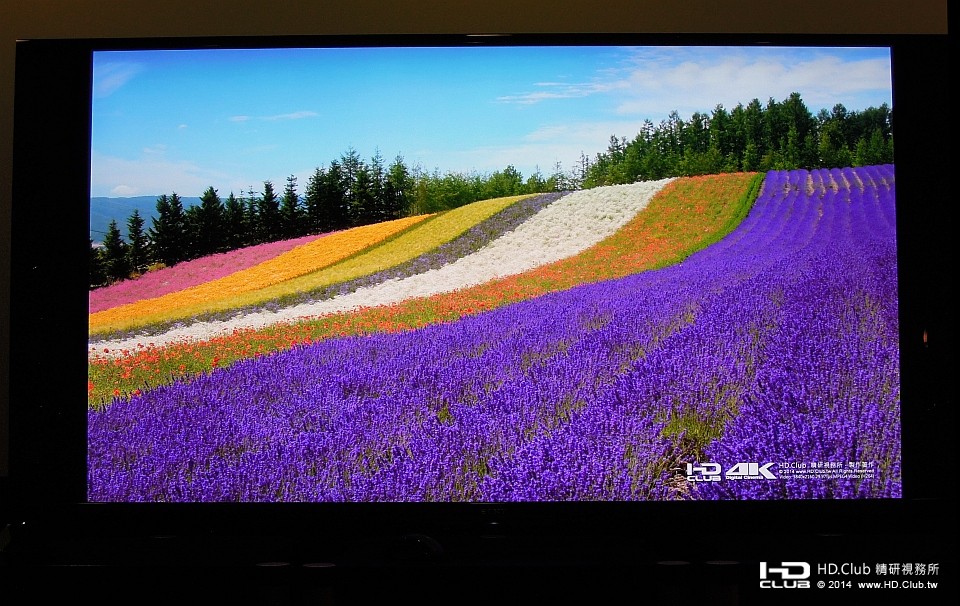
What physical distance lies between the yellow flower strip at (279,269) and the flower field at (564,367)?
0.08m

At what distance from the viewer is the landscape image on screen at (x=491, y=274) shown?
2.51m

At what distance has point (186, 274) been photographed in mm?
2617

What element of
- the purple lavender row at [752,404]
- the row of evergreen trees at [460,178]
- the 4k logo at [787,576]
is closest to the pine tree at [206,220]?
the row of evergreen trees at [460,178]

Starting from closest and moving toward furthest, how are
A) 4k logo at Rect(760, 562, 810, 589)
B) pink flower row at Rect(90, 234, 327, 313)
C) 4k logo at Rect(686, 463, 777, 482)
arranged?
4k logo at Rect(760, 562, 810, 589) → 4k logo at Rect(686, 463, 777, 482) → pink flower row at Rect(90, 234, 327, 313)

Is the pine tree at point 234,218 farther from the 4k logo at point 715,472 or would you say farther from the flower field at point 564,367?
the 4k logo at point 715,472

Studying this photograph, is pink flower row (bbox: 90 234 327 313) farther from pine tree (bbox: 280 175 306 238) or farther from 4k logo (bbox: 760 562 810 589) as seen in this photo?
4k logo (bbox: 760 562 810 589)

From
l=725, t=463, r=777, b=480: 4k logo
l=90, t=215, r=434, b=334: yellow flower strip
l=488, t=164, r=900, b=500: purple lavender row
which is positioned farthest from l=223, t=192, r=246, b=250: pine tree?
l=725, t=463, r=777, b=480: 4k logo

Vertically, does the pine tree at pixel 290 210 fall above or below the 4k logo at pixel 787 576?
above

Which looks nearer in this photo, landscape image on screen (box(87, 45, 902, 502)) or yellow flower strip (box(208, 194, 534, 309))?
landscape image on screen (box(87, 45, 902, 502))

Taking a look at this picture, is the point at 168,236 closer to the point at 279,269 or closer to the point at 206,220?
the point at 206,220

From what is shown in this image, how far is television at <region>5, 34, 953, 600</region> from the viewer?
2508 mm

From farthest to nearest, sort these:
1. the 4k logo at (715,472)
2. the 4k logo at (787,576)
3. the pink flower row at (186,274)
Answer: the pink flower row at (186,274), the 4k logo at (715,472), the 4k logo at (787,576)

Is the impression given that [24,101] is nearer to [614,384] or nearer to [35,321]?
[35,321]

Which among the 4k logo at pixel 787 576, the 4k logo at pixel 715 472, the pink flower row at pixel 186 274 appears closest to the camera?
the 4k logo at pixel 787 576
